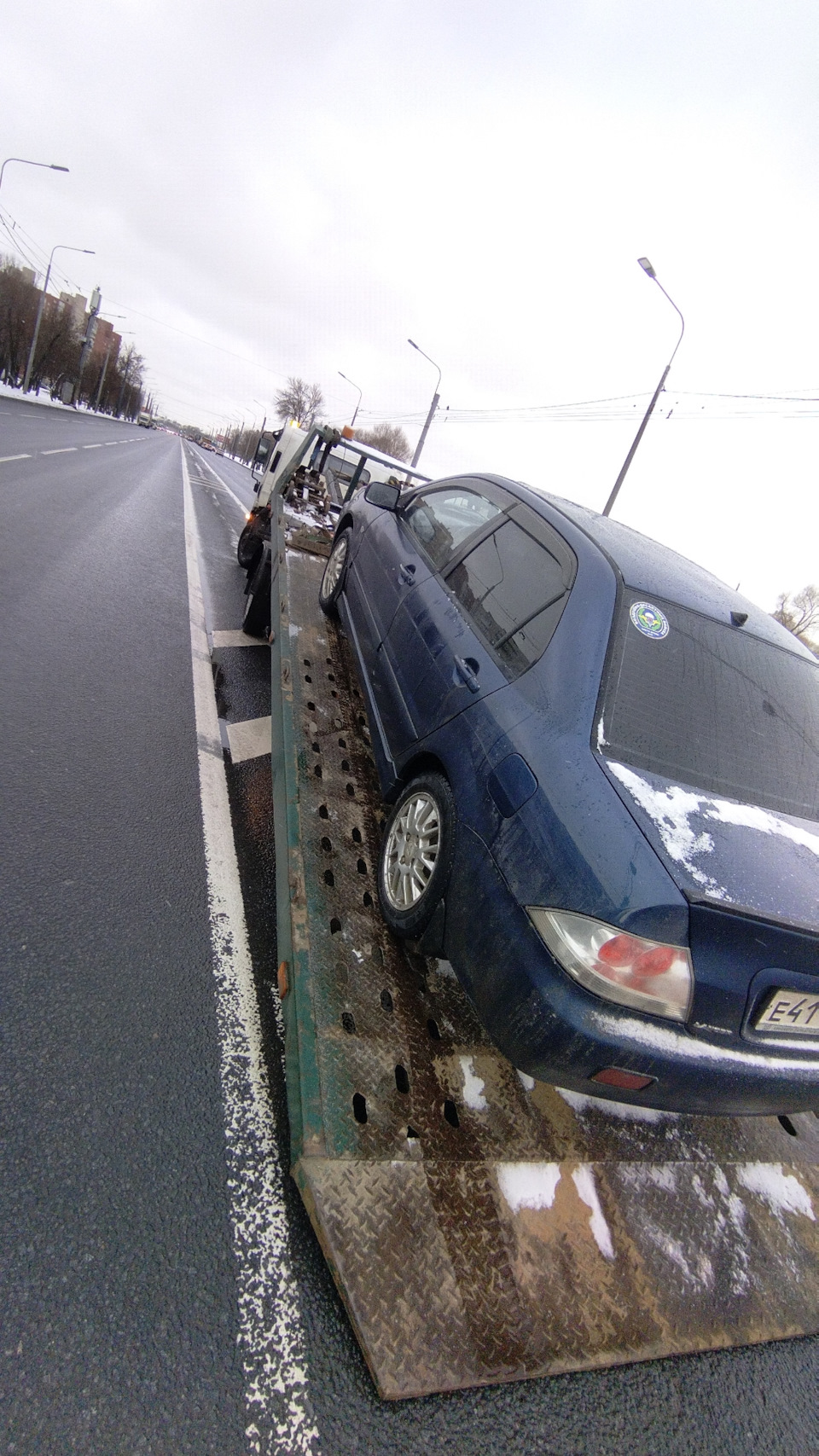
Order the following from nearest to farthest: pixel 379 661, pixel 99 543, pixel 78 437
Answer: pixel 379 661, pixel 99 543, pixel 78 437

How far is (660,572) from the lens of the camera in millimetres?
2541

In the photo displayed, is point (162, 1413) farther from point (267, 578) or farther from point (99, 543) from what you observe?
point (99, 543)

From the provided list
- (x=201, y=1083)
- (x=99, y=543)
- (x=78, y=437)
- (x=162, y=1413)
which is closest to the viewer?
(x=162, y=1413)

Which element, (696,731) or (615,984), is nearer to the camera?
(615,984)

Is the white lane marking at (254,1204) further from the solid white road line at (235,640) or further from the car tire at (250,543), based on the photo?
the car tire at (250,543)

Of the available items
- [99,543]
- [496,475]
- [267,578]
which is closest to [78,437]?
[99,543]

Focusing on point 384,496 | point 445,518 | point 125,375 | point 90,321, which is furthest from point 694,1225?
point 125,375

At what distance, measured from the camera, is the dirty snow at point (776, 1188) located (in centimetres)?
213

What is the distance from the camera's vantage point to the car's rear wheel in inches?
186

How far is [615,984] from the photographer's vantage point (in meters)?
1.55

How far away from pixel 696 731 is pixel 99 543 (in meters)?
7.96

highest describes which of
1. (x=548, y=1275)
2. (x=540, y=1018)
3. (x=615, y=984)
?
(x=615, y=984)

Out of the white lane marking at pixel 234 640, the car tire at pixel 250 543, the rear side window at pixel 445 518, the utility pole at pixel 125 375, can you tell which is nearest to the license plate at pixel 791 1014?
the rear side window at pixel 445 518

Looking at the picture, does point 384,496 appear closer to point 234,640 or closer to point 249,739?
point 249,739
